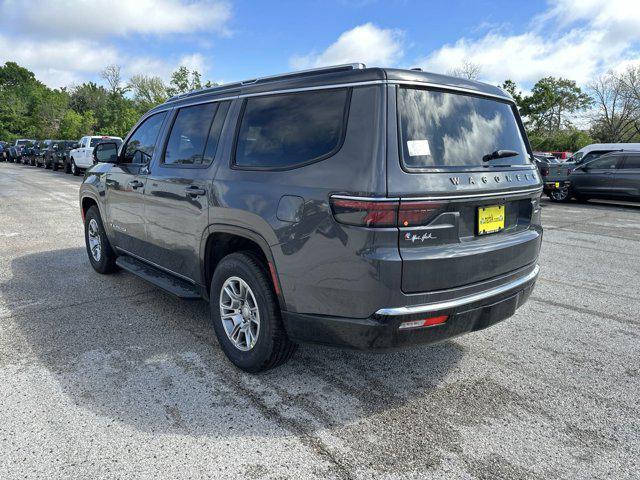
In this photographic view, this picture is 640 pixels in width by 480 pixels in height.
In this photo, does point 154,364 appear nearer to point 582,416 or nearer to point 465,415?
point 465,415

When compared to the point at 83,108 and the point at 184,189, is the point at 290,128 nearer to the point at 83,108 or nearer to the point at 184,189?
the point at 184,189

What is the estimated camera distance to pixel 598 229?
389 inches

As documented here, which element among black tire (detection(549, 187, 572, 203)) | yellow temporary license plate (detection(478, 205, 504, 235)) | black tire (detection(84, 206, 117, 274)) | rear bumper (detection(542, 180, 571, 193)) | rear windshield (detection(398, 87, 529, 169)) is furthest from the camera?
black tire (detection(549, 187, 572, 203))

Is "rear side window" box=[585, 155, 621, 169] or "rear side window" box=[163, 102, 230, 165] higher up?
"rear side window" box=[163, 102, 230, 165]

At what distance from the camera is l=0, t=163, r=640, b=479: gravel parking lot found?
7.70ft

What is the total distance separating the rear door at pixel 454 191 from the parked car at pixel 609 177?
13.3m

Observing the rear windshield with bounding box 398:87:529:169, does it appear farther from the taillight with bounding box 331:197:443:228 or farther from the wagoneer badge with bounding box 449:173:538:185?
the taillight with bounding box 331:197:443:228

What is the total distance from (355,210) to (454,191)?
1.95 feet

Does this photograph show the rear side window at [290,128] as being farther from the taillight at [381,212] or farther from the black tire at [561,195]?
the black tire at [561,195]

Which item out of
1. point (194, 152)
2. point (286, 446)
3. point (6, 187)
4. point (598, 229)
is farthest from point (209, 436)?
point (6, 187)

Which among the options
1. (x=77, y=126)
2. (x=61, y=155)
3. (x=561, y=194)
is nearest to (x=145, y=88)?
(x=77, y=126)

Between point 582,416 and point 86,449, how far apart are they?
2.82 meters

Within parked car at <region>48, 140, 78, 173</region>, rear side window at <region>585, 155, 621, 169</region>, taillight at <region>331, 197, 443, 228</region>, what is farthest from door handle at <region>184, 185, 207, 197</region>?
parked car at <region>48, 140, 78, 173</region>

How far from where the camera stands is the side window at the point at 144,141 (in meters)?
4.39
